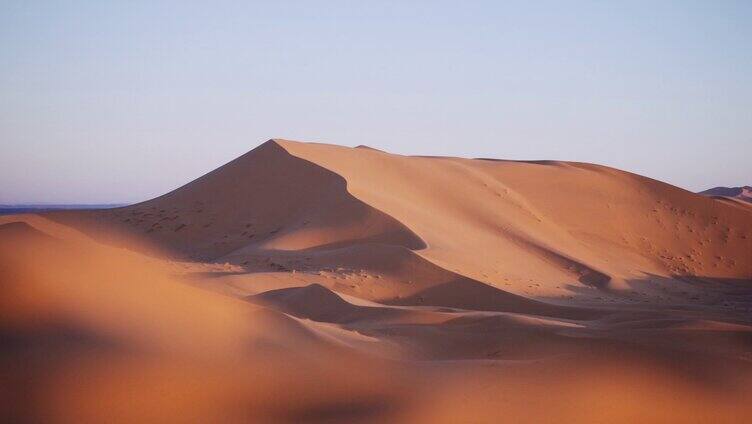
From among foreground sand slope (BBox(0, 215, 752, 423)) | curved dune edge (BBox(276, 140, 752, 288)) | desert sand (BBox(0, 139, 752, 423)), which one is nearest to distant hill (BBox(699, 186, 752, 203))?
curved dune edge (BBox(276, 140, 752, 288))

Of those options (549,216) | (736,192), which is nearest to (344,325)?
(549,216)

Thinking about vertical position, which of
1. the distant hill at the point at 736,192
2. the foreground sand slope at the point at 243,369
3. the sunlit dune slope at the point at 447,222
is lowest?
the foreground sand slope at the point at 243,369

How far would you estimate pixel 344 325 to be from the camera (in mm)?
9000

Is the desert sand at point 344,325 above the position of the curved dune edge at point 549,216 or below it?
below

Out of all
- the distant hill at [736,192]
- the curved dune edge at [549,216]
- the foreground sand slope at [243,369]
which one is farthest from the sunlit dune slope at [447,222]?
the distant hill at [736,192]

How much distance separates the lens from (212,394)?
4832 millimetres

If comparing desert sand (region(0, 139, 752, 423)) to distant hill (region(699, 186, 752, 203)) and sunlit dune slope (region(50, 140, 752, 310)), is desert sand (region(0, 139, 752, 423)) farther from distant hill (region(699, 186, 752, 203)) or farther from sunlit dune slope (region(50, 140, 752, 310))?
distant hill (region(699, 186, 752, 203))

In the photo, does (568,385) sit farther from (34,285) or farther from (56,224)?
(56,224)

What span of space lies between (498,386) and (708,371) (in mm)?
1803

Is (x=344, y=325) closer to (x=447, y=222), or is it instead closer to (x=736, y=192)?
(x=447, y=222)

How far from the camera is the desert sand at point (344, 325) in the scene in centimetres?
479

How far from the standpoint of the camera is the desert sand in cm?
479

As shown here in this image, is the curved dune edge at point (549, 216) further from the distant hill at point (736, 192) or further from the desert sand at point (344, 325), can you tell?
the distant hill at point (736, 192)

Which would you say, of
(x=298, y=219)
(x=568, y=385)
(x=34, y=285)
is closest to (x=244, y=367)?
(x=34, y=285)
